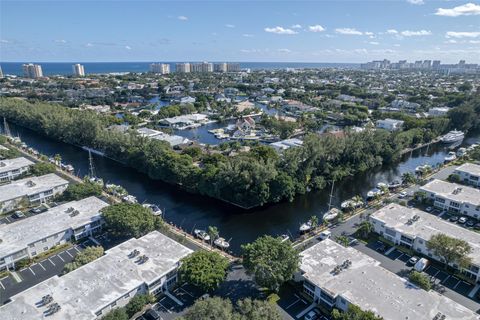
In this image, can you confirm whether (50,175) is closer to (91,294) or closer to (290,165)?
(91,294)

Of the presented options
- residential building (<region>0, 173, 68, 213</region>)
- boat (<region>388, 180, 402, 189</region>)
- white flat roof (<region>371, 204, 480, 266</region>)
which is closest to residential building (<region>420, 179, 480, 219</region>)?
boat (<region>388, 180, 402, 189</region>)

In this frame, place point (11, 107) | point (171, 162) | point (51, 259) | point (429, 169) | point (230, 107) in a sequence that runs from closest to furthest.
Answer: point (51, 259)
point (171, 162)
point (429, 169)
point (11, 107)
point (230, 107)

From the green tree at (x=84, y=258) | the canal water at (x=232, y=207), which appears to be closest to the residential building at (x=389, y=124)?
the canal water at (x=232, y=207)

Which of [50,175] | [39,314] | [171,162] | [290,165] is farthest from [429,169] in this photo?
[50,175]

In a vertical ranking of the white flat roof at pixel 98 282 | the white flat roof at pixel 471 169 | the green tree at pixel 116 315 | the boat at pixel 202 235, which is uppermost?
the white flat roof at pixel 471 169

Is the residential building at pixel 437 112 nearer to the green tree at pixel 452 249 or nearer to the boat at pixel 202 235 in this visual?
the green tree at pixel 452 249
